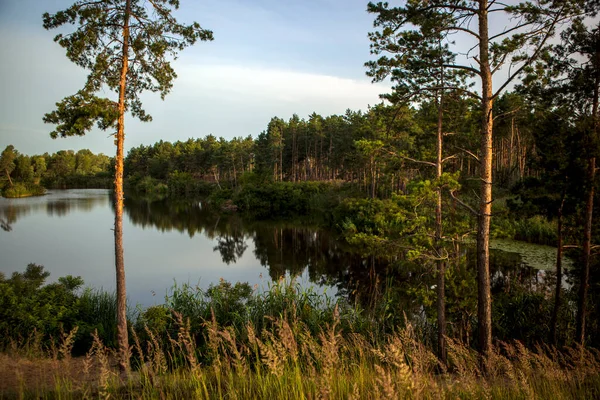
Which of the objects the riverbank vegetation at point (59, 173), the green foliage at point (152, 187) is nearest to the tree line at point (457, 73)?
the riverbank vegetation at point (59, 173)

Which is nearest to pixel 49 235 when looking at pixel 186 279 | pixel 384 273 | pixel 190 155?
pixel 186 279

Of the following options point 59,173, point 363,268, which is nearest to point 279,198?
point 363,268

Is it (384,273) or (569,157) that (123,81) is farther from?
(384,273)

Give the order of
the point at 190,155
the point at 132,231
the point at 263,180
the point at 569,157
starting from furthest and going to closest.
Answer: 1. the point at 190,155
2. the point at 263,180
3. the point at 132,231
4. the point at 569,157

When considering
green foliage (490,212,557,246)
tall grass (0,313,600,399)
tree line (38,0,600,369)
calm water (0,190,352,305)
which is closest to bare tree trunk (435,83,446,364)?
tree line (38,0,600,369)

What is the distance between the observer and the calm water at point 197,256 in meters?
19.8

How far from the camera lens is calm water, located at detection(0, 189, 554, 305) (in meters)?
19.8

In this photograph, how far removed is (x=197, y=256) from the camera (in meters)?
27.0

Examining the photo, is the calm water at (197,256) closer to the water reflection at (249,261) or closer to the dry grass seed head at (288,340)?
the water reflection at (249,261)

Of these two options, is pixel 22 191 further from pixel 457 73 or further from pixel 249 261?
pixel 457 73

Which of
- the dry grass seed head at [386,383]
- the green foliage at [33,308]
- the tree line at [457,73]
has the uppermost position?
the tree line at [457,73]

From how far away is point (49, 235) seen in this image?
107 ft

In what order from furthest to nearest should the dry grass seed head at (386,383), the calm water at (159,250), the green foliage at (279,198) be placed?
the green foliage at (279,198) < the calm water at (159,250) < the dry grass seed head at (386,383)

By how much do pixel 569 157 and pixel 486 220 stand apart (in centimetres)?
335
